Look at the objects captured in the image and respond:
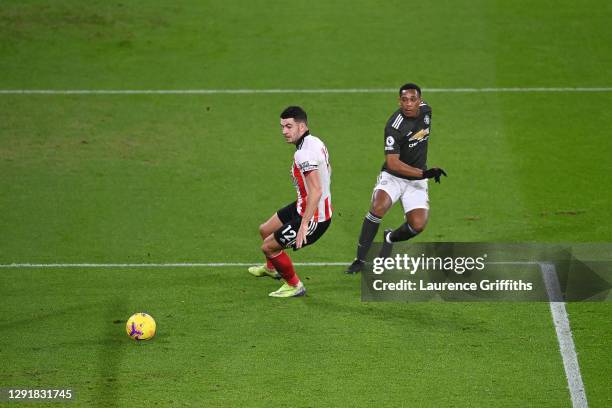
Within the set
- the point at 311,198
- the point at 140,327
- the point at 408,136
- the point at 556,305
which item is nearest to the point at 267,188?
the point at 408,136

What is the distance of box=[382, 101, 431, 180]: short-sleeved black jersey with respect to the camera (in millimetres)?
12570

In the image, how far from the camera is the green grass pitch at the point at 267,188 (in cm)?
1069

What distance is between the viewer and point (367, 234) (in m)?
12.9

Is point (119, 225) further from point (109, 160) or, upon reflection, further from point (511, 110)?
point (511, 110)

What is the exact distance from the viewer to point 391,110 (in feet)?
59.7

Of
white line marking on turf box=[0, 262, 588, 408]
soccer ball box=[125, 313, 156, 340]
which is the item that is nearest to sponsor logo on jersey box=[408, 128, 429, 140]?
white line marking on turf box=[0, 262, 588, 408]

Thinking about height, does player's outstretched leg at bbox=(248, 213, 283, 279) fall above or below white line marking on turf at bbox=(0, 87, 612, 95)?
below

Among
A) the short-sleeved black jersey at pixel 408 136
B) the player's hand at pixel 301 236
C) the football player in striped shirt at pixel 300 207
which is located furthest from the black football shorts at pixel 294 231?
the short-sleeved black jersey at pixel 408 136

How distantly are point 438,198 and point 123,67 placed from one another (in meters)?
7.57

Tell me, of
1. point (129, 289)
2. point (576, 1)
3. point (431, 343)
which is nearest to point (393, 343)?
point (431, 343)

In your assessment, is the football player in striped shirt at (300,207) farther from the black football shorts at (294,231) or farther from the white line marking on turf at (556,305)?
the white line marking on turf at (556,305)

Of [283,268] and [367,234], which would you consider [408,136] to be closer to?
[367,234]

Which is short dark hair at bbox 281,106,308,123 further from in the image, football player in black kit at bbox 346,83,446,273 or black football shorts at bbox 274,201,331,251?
football player in black kit at bbox 346,83,446,273

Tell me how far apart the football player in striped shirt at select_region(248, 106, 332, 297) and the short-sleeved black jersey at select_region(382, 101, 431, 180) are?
1006 mm
